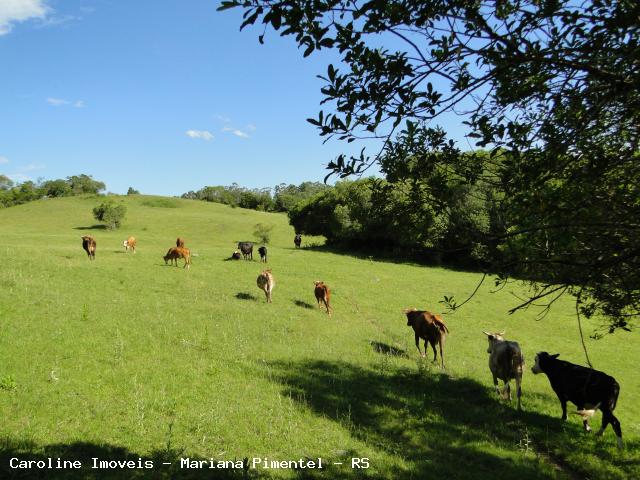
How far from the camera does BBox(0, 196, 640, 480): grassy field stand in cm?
767

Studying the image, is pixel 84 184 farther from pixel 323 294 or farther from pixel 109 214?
pixel 323 294

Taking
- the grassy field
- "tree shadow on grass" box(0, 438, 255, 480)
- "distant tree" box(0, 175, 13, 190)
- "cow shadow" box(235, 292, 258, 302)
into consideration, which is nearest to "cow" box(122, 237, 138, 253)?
the grassy field

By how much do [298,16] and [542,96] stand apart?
9.89 ft

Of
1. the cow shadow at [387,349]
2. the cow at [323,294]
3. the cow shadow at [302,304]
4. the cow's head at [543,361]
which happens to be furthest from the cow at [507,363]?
the cow shadow at [302,304]

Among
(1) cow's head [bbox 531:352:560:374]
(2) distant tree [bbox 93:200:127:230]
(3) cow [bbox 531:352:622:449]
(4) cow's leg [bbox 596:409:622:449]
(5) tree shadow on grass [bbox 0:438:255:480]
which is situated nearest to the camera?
(5) tree shadow on grass [bbox 0:438:255:480]

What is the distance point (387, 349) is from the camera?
16.0 metres

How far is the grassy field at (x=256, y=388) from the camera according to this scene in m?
7.67

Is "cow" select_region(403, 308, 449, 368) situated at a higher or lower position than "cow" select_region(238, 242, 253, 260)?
lower

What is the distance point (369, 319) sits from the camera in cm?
2134

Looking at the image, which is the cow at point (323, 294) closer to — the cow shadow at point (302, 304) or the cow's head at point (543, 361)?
the cow shadow at point (302, 304)

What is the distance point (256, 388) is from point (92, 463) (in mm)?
4321

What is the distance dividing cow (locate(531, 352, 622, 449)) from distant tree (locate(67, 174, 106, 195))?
13714 cm

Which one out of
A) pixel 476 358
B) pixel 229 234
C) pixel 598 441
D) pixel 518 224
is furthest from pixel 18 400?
pixel 229 234

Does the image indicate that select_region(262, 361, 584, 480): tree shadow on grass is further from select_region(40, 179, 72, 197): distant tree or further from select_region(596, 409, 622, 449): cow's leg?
select_region(40, 179, 72, 197): distant tree
